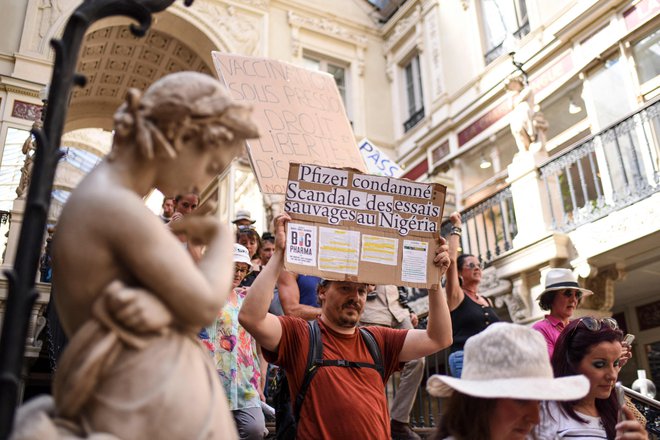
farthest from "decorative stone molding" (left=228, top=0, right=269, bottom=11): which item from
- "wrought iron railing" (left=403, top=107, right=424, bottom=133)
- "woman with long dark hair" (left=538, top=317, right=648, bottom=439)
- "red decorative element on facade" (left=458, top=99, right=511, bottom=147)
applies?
"woman with long dark hair" (left=538, top=317, right=648, bottom=439)

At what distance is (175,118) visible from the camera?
138 cm

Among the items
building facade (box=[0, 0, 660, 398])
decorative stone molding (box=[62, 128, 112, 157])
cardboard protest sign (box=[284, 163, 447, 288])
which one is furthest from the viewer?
decorative stone molding (box=[62, 128, 112, 157])

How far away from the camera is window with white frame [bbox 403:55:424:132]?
1571 cm

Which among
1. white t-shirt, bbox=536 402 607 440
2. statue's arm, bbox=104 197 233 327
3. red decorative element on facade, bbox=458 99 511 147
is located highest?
red decorative element on facade, bbox=458 99 511 147

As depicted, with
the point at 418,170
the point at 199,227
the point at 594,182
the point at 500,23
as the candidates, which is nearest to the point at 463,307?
the point at 199,227

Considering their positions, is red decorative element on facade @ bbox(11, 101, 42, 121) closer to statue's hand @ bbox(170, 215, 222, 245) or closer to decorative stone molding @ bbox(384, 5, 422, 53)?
decorative stone molding @ bbox(384, 5, 422, 53)

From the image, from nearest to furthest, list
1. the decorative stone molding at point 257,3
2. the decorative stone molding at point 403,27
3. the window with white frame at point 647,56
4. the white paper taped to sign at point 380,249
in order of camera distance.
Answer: the white paper taped to sign at point 380,249 → the window with white frame at point 647,56 → the decorative stone molding at point 257,3 → the decorative stone molding at point 403,27

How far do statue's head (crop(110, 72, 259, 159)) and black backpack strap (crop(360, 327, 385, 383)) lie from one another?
185 cm

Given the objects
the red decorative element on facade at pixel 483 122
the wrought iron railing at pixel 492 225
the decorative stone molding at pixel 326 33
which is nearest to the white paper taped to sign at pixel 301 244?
the wrought iron railing at pixel 492 225

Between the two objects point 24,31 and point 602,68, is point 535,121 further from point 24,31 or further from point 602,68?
point 24,31

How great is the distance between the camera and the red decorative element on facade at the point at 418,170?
48.4 ft

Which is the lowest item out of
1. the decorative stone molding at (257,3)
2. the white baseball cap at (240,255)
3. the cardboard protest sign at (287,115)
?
the white baseball cap at (240,255)

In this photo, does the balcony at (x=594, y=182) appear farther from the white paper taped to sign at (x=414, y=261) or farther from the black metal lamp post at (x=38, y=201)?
the black metal lamp post at (x=38, y=201)

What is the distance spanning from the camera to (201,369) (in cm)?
134
